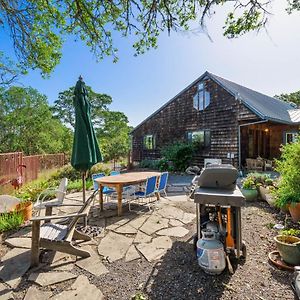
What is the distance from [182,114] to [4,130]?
12779 millimetres

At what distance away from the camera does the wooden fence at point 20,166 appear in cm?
734

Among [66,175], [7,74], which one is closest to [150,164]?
[66,175]

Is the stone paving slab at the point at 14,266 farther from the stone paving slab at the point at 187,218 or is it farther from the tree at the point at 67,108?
the tree at the point at 67,108

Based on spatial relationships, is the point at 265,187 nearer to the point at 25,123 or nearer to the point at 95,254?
the point at 95,254

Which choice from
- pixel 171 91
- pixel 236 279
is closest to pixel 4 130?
pixel 171 91

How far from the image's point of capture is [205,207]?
3.20 metres

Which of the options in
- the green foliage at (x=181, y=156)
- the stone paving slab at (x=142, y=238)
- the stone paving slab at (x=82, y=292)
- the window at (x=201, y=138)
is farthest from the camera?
the window at (x=201, y=138)

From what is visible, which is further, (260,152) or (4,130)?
(4,130)

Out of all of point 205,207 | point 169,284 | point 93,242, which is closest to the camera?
point 169,284

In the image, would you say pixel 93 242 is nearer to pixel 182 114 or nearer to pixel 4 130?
pixel 182 114

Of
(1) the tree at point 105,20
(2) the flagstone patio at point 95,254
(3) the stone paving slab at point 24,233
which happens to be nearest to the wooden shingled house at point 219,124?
(1) the tree at point 105,20

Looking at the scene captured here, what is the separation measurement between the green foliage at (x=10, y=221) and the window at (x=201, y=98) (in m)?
11.4

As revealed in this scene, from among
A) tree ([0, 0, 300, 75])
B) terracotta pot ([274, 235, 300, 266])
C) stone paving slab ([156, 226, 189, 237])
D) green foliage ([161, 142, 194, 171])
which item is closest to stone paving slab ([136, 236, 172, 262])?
stone paving slab ([156, 226, 189, 237])

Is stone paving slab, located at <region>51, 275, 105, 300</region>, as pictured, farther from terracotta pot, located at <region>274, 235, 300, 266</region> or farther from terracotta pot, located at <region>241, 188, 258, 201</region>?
terracotta pot, located at <region>241, 188, 258, 201</region>
